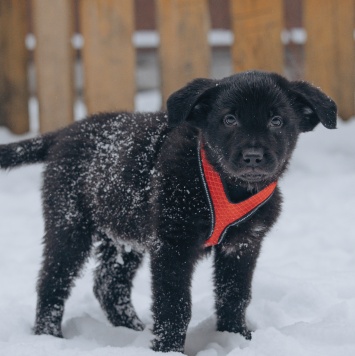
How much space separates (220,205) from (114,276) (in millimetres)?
1102

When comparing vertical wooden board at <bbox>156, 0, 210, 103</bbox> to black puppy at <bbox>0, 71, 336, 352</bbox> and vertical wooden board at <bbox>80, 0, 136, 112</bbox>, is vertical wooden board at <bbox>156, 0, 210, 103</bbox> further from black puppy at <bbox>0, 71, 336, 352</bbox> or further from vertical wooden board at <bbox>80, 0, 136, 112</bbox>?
black puppy at <bbox>0, 71, 336, 352</bbox>

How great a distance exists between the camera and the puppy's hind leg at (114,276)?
13.8ft

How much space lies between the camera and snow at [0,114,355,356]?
11.2 feet

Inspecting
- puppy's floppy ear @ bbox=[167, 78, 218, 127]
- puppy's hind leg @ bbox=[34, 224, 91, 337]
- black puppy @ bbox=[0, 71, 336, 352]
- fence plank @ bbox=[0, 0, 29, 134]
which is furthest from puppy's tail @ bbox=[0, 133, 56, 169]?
fence plank @ bbox=[0, 0, 29, 134]

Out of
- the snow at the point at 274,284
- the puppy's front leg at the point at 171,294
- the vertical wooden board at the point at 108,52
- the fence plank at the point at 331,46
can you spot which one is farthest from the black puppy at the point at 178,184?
the fence plank at the point at 331,46

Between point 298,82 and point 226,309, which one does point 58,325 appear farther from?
point 298,82

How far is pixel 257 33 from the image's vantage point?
19.8ft

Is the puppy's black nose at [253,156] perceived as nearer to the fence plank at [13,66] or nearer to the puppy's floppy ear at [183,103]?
the puppy's floppy ear at [183,103]

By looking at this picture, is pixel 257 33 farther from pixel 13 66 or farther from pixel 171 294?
pixel 171 294

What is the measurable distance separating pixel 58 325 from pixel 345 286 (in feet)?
4.91

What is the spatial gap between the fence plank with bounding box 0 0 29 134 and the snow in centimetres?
15

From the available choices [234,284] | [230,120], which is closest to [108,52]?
[234,284]

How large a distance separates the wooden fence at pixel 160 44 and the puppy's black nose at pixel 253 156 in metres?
2.90

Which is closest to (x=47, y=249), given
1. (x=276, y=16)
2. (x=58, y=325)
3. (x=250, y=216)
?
(x=58, y=325)
